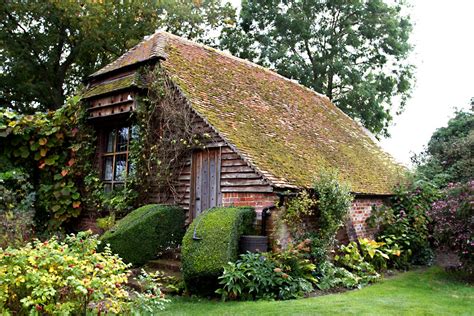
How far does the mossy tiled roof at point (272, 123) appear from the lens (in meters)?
10.1

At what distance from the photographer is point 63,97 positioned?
24.3 meters

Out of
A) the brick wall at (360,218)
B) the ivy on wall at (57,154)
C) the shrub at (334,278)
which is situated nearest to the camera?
the shrub at (334,278)

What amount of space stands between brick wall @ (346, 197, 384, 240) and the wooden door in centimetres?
386

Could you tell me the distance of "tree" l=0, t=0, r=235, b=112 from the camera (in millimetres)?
20766

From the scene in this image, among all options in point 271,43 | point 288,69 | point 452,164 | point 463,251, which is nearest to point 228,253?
point 463,251

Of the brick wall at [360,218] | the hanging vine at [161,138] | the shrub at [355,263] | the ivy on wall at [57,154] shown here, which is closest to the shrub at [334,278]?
the shrub at [355,263]

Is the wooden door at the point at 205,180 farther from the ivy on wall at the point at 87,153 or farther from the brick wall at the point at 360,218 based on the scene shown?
the brick wall at the point at 360,218

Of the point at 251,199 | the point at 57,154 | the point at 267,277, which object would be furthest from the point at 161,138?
the point at 267,277

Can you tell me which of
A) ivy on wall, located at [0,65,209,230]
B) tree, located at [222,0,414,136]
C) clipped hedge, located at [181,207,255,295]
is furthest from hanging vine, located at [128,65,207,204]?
tree, located at [222,0,414,136]

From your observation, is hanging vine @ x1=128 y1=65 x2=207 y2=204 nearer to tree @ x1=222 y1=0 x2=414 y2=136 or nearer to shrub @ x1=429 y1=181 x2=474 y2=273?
shrub @ x1=429 y1=181 x2=474 y2=273

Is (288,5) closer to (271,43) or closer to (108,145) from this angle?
(271,43)

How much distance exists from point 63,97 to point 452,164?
1987 cm

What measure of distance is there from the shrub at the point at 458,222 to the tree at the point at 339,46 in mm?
14451

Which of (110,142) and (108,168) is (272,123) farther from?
(108,168)
